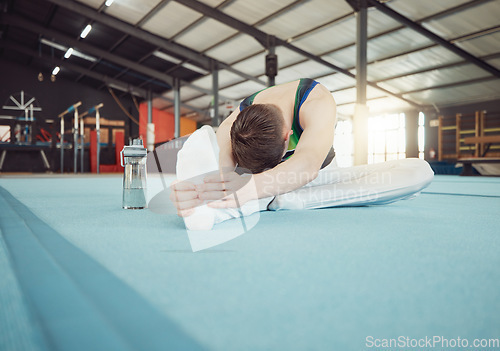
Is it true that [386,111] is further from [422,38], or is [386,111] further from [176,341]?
[176,341]

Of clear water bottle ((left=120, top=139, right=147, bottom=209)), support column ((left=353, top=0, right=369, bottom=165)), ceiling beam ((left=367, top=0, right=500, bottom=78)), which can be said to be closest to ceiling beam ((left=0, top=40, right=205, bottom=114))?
ceiling beam ((left=367, top=0, right=500, bottom=78))

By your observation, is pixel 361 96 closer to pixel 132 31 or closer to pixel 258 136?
pixel 258 136

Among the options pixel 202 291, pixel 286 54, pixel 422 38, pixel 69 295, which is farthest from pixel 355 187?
pixel 286 54

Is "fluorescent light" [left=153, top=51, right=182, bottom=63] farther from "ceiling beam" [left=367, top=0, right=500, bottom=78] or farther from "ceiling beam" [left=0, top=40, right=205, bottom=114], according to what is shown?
"ceiling beam" [left=367, top=0, right=500, bottom=78]

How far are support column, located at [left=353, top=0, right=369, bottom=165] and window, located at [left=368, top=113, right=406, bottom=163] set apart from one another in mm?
6263

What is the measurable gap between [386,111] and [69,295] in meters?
12.6

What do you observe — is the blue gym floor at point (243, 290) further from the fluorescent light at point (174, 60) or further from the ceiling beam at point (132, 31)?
the fluorescent light at point (174, 60)

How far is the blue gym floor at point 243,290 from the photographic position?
0.39 metres

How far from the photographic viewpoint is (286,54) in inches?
357

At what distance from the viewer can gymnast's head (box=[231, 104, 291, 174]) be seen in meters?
1.02

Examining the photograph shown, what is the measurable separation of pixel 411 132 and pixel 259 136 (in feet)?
38.4

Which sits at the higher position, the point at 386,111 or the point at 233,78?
the point at 233,78

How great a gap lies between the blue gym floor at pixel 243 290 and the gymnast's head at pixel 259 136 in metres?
0.22

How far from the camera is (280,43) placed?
26.8 ft
